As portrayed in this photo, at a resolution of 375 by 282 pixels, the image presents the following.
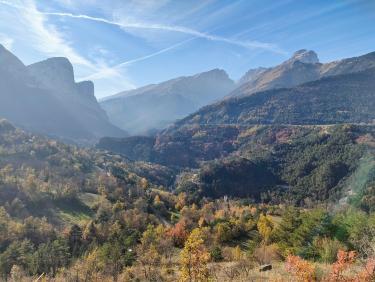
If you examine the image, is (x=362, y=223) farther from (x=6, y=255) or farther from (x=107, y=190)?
(x=107, y=190)

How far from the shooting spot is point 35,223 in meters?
105

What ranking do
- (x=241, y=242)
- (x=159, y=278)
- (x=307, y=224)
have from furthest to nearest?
1. (x=241, y=242)
2. (x=307, y=224)
3. (x=159, y=278)

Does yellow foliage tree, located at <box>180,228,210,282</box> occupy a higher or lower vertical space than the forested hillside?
higher

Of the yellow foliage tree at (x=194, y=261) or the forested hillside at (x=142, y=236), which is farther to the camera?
the forested hillside at (x=142, y=236)

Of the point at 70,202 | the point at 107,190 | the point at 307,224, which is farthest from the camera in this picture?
the point at 107,190

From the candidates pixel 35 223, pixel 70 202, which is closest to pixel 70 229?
pixel 35 223

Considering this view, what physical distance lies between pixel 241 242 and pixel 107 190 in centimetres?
8199

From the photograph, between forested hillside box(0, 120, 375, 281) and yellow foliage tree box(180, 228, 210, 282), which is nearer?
yellow foliage tree box(180, 228, 210, 282)

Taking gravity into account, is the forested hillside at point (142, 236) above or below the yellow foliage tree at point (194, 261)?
below

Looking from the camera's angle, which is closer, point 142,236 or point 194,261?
point 194,261

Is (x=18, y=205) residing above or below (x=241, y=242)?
above

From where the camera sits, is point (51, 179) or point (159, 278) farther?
point (51, 179)

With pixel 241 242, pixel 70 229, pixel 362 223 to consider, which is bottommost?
pixel 241 242

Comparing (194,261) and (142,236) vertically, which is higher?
(194,261)
